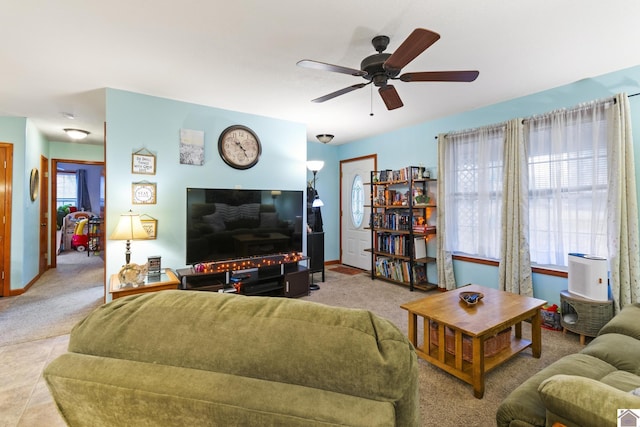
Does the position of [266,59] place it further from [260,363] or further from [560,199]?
[560,199]

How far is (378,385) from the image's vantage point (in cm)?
62

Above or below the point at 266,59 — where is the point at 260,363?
below

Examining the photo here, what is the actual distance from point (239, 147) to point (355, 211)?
2.71 m

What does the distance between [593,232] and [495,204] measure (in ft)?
3.15

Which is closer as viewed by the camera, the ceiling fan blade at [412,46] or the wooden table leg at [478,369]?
the ceiling fan blade at [412,46]

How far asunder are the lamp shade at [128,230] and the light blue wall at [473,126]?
10.6 feet

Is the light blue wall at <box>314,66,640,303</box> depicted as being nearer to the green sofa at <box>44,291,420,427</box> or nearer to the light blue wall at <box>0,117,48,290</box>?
the green sofa at <box>44,291,420,427</box>

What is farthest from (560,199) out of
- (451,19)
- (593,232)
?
(451,19)

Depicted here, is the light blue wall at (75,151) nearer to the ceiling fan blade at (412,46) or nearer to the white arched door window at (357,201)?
the white arched door window at (357,201)

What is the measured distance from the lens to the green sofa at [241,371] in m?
0.60

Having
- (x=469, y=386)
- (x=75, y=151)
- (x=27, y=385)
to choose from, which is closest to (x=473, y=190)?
(x=469, y=386)

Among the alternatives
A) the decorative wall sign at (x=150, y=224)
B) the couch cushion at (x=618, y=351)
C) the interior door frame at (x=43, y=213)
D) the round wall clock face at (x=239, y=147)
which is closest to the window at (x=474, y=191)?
the couch cushion at (x=618, y=351)

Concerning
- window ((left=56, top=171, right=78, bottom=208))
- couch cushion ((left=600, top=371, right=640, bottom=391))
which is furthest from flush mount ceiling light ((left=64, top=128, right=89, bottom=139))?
couch cushion ((left=600, top=371, right=640, bottom=391))

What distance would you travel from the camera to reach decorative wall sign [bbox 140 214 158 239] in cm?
326
